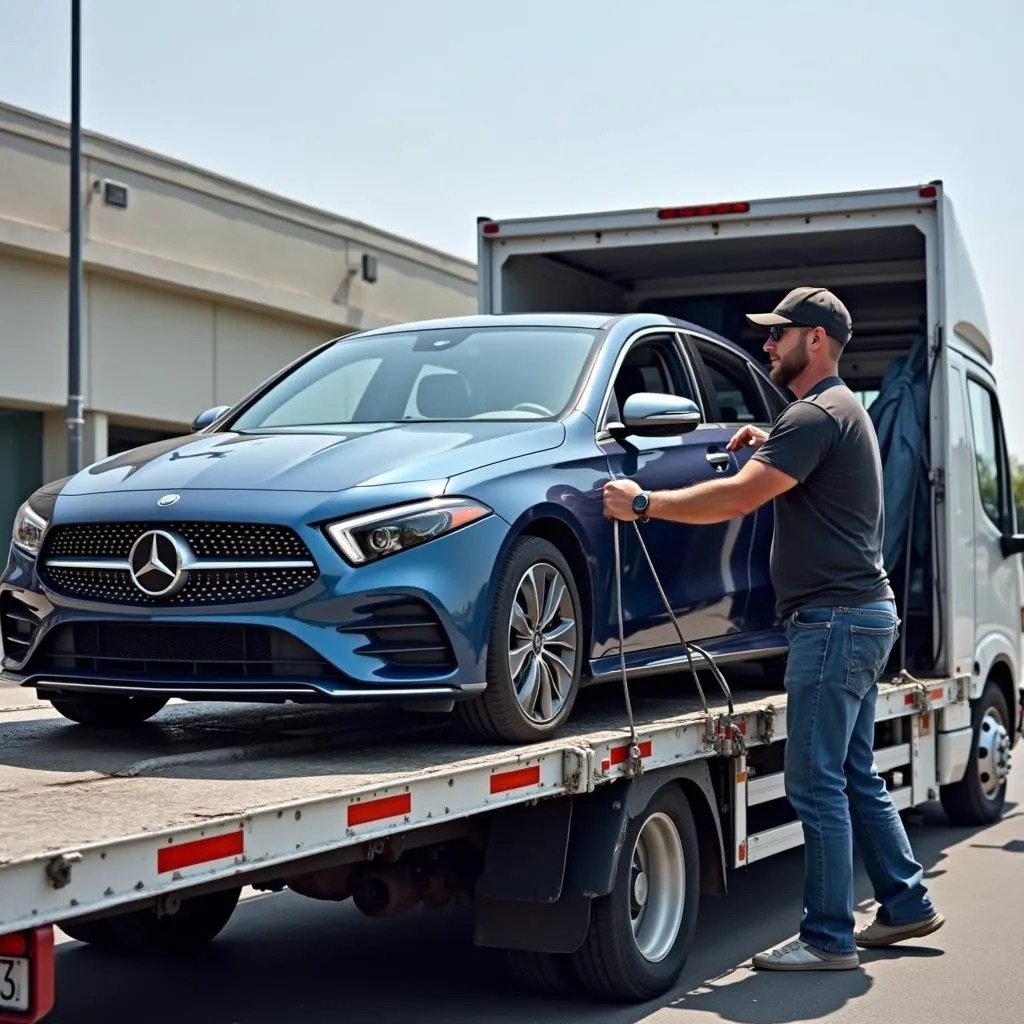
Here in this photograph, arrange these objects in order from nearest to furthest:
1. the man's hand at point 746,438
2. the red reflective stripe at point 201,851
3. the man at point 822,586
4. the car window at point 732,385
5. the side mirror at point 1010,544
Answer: the red reflective stripe at point 201,851 < the man at point 822,586 < the man's hand at point 746,438 < the car window at point 732,385 < the side mirror at point 1010,544

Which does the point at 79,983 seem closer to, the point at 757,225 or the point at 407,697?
the point at 407,697

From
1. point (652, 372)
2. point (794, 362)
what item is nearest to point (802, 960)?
point (794, 362)

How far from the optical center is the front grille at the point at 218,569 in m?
4.86

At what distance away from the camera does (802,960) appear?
584 cm

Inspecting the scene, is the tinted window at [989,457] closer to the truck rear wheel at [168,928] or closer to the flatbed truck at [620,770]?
the flatbed truck at [620,770]

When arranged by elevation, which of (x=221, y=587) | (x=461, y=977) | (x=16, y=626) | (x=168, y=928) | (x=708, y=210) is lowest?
(x=461, y=977)

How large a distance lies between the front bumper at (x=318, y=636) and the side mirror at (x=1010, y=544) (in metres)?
5.62

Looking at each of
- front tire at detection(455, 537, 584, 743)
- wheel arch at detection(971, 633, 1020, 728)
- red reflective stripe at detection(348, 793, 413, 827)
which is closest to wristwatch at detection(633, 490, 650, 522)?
front tire at detection(455, 537, 584, 743)

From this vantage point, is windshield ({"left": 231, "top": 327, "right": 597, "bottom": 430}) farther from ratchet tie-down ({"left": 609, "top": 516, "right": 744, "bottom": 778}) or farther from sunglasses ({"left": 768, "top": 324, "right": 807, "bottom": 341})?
sunglasses ({"left": 768, "top": 324, "right": 807, "bottom": 341})

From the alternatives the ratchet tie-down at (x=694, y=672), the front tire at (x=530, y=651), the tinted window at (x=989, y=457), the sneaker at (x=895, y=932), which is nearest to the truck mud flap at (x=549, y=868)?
the front tire at (x=530, y=651)

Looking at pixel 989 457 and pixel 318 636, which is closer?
pixel 318 636

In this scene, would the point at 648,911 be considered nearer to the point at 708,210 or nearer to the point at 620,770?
the point at 620,770

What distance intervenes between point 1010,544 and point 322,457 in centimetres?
587

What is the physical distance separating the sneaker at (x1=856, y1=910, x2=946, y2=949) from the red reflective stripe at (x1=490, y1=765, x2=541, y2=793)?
1979 mm
